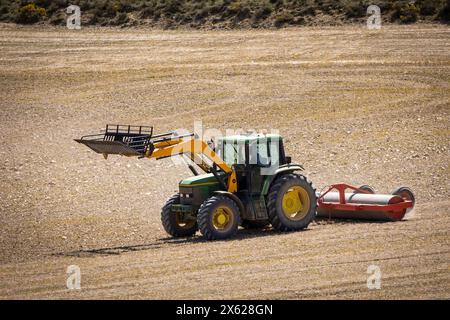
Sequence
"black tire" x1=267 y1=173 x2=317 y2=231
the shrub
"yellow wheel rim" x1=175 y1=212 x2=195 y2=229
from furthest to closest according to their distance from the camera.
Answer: the shrub → "yellow wheel rim" x1=175 y1=212 x2=195 y2=229 → "black tire" x1=267 y1=173 x2=317 y2=231

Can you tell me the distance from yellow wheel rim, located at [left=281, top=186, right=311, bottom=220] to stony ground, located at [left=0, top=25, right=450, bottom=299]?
1.34 feet

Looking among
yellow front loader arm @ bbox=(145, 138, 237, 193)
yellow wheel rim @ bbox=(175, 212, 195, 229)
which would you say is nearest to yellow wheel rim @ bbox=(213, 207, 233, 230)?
yellow front loader arm @ bbox=(145, 138, 237, 193)

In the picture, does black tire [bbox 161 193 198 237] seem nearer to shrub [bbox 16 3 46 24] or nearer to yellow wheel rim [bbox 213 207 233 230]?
yellow wheel rim [bbox 213 207 233 230]

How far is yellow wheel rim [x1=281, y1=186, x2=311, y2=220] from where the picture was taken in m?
20.1

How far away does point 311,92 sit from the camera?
117 ft

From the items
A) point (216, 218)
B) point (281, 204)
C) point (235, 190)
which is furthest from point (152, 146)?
point (281, 204)

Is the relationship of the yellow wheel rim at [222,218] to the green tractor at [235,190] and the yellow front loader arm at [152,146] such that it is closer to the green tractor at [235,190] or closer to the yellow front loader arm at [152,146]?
the green tractor at [235,190]

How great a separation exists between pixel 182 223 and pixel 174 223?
25 centimetres

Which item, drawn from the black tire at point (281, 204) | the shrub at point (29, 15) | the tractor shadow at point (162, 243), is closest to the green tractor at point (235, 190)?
the black tire at point (281, 204)

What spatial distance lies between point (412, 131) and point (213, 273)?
54.0 ft

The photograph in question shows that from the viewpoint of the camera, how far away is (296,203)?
20.3 meters
